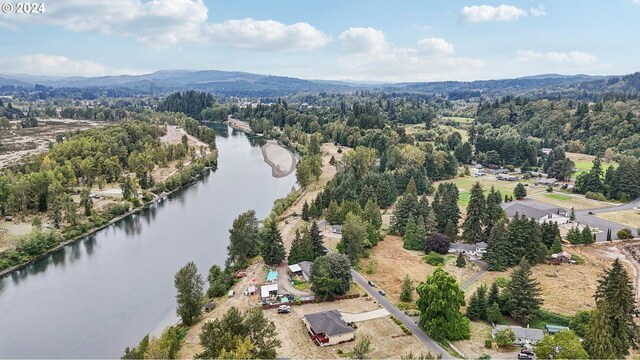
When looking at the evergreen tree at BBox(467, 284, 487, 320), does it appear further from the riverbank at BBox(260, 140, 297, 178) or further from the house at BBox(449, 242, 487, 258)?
the riverbank at BBox(260, 140, 297, 178)

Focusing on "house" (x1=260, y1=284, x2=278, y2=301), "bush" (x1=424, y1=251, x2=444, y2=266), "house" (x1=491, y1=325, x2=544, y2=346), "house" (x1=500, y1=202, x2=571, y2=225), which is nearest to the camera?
"house" (x1=491, y1=325, x2=544, y2=346)

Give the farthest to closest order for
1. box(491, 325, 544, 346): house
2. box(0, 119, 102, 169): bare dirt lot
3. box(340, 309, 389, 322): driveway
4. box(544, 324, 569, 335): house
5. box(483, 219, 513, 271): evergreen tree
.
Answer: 1. box(0, 119, 102, 169): bare dirt lot
2. box(483, 219, 513, 271): evergreen tree
3. box(340, 309, 389, 322): driveway
4. box(544, 324, 569, 335): house
5. box(491, 325, 544, 346): house

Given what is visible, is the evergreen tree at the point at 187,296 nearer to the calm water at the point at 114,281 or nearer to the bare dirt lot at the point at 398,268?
the calm water at the point at 114,281

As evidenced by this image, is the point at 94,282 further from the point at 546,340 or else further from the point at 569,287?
the point at 569,287

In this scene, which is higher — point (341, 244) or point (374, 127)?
point (374, 127)

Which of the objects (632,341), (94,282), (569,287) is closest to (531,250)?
(569,287)

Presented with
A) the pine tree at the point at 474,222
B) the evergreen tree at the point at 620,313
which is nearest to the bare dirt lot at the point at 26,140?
the pine tree at the point at 474,222

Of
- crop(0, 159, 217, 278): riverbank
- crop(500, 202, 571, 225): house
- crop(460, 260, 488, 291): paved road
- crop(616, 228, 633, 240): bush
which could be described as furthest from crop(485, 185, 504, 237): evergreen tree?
crop(0, 159, 217, 278): riverbank

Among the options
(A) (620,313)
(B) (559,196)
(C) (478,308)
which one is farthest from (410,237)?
(B) (559,196)
